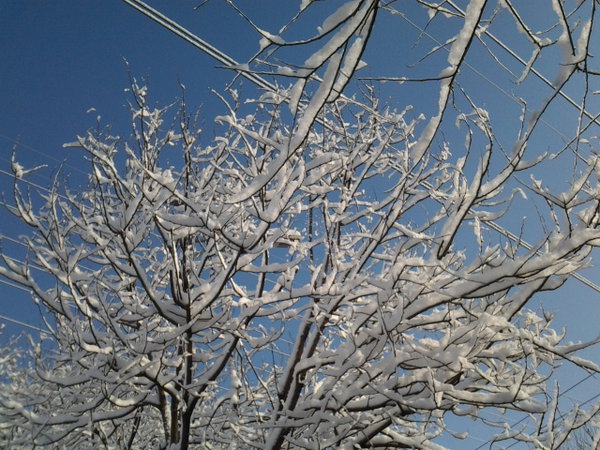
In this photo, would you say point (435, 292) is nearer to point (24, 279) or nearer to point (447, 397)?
point (447, 397)

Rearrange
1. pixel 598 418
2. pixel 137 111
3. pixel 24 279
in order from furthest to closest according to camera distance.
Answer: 1. pixel 137 111
2. pixel 598 418
3. pixel 24 279

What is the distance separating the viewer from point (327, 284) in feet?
11.3

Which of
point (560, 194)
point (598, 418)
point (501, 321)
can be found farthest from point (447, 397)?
point (598, 418)

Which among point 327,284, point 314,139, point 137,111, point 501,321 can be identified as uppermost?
point 314,139

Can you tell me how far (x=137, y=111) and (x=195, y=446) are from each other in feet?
9.89

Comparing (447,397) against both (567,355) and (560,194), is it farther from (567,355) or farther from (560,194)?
(560,194)

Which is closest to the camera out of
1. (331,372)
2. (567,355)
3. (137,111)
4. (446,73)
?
(446,73)

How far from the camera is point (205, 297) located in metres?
3.28

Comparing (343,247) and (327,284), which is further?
(343,247)

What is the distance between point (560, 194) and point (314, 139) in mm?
2692

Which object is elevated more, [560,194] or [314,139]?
[314,139]

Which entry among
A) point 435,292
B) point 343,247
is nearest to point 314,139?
point 343,247

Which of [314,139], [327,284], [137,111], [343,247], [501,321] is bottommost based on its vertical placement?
[501,321]

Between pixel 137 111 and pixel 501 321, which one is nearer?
pixel 501 321
